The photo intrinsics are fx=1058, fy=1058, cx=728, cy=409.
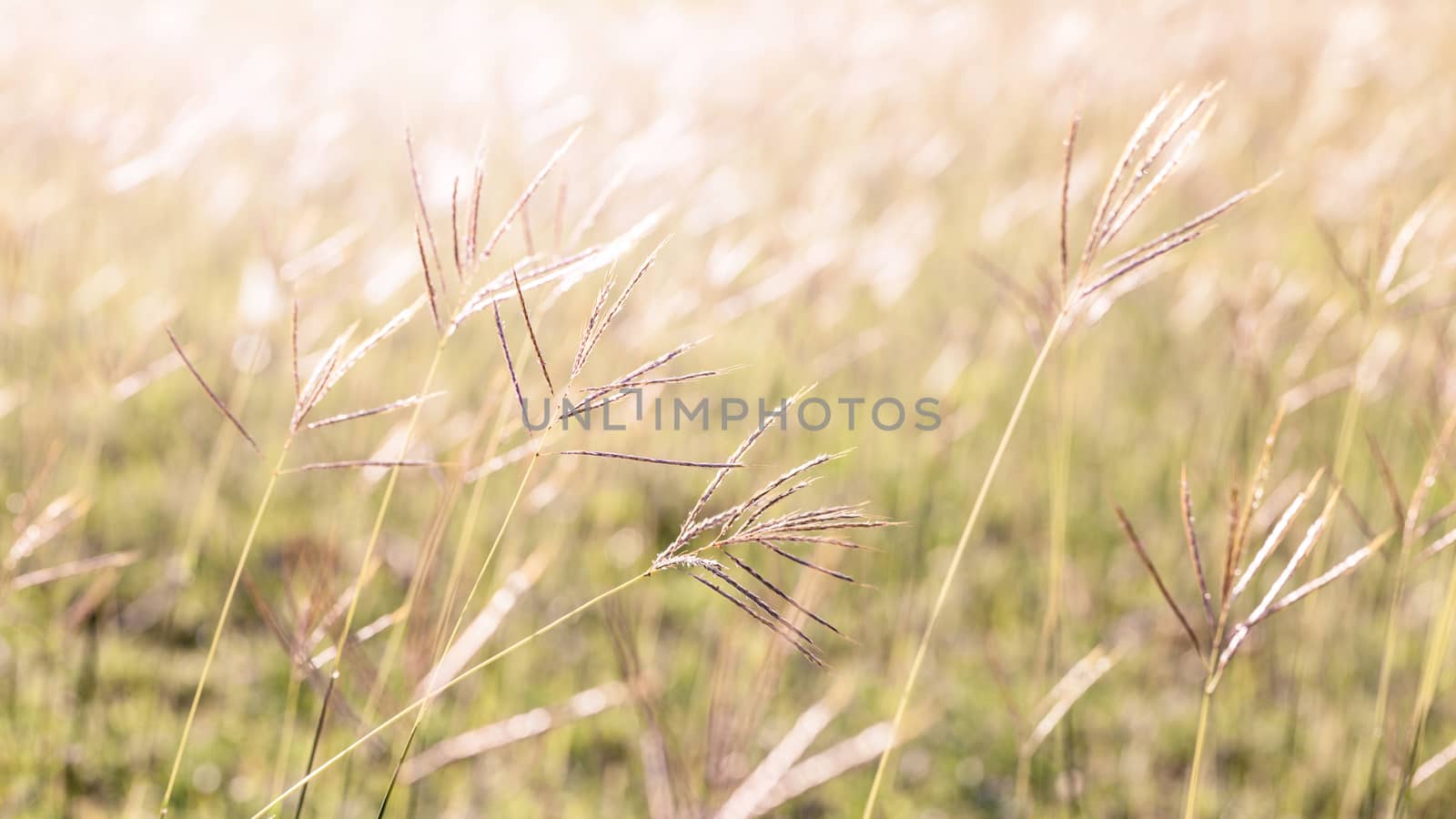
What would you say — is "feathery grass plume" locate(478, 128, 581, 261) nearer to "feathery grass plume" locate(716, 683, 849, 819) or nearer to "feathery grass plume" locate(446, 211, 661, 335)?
"feathery grass plume" locate(446, 211, 661, 335)

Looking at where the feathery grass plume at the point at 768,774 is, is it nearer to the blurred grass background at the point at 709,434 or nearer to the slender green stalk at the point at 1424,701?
the blurred grass background at the point at 709,434

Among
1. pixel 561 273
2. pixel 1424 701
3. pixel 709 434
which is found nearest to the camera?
pixel 561 273

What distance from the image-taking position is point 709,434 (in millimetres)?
3268

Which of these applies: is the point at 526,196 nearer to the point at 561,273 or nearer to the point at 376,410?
the point at 561,273

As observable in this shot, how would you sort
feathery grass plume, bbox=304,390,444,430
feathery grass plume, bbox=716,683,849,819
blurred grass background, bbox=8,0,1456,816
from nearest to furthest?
1. feathery grass plume, bbox=304,390,444,430
2. feathery grass plume, bbox=716,683,849,819
3. blurred grass background, bbox=8,0,1456,816

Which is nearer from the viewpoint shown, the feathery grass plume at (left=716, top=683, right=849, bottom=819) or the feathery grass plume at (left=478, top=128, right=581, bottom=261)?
the feathery grass plume at (left=478, top=128, right=581, bottom=261)

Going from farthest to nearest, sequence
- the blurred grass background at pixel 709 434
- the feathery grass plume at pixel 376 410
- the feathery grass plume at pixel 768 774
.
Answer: the blurred grass background at pixel 709 434 < the feathery grass plume at pixel 768 774 < the feathery grass plume at pixel 376 410

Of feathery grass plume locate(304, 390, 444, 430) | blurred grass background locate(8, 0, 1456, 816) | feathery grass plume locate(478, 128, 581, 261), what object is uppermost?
feathery grass plume locate(478, 128, 581, 261)

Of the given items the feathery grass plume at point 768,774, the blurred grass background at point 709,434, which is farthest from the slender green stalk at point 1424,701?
the feathery grass plume at point 768,774

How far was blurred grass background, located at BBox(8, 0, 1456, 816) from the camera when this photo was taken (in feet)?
5.69

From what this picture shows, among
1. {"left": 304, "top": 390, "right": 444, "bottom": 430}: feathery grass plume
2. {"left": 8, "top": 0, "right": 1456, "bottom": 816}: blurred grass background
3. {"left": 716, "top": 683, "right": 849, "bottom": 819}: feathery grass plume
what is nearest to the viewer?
{"left": 304, "top": 390, "right": 444, "bottom": 430}: feathery grass plume

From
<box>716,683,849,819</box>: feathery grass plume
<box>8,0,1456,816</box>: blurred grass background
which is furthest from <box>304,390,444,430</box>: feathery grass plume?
<box>716,683,849,819</box>: feathery grass plume

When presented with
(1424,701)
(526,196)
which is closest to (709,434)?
(1424,701)

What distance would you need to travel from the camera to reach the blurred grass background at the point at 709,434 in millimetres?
1733
